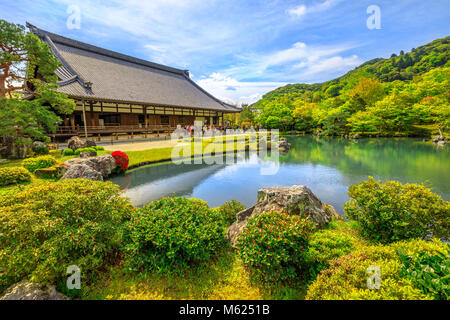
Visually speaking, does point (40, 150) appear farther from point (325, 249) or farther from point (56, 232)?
point (325, 249)

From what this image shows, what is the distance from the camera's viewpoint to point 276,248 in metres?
2.91

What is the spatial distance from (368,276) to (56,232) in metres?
4.39

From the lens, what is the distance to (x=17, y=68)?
10.5 metres

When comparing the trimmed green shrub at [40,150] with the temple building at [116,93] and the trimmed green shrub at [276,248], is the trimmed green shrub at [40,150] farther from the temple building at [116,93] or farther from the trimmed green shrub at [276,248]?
the trimmed green shrub at [276,248]

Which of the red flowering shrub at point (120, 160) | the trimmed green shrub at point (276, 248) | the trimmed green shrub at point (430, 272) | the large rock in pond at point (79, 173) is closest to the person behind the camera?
the trimmed green shrub at point (430, 272)

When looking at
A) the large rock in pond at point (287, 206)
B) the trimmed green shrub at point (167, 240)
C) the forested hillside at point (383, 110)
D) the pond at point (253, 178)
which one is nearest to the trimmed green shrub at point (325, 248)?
the large rock in pond at point (287, 206)

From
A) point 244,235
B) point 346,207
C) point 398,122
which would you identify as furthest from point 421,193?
point 398,122

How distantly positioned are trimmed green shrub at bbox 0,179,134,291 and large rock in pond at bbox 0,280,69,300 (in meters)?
0.10

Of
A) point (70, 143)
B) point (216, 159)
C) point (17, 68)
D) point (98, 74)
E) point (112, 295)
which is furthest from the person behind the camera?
point (98, 74)

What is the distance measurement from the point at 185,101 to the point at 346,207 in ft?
80.4

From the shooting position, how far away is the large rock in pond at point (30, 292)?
98.2 inches

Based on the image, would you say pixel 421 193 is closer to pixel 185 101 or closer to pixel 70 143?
pixel 70 143

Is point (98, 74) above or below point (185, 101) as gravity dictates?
above

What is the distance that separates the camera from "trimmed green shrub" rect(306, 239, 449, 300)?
204cm
